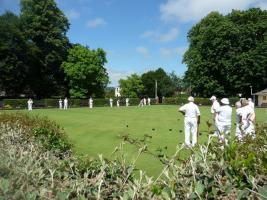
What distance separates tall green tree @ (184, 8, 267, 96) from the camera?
72.3m

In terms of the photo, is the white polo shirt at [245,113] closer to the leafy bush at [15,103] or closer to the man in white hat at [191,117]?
the man in white hat at [191,117]

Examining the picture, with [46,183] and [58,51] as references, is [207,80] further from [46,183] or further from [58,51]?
[46,183]

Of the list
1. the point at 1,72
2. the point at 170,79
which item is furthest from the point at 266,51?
the point at 170,79

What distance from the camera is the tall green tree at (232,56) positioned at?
237ft

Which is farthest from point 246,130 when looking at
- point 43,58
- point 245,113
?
point 43,58

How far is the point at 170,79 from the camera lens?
13525 cm

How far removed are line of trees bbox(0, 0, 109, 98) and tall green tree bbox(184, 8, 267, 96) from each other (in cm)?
1880

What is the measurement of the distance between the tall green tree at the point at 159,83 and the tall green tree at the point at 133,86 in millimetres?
2842

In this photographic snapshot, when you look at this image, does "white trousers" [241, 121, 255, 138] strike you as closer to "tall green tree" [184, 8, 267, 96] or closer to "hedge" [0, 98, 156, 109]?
"hedge" [0, 98, 156, 109]

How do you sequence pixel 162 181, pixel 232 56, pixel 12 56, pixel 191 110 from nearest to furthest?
pixel 162 181, pixel 191 110, pixel 12 56, pixel 232 56

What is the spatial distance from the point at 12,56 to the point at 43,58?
25.4 ft

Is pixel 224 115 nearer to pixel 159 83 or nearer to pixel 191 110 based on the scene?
pixel 191 110

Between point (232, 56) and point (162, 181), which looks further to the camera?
point (232, 56)

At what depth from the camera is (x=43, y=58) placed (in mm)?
75312
